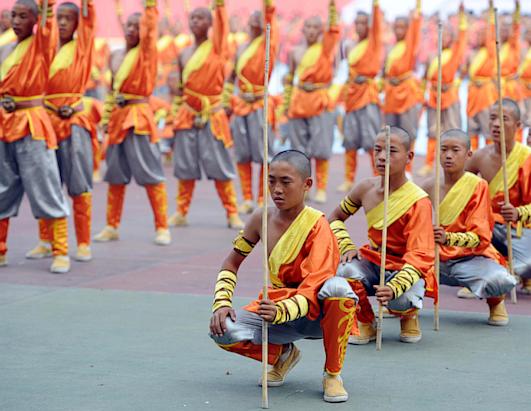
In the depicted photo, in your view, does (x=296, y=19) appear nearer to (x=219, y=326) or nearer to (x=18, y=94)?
(x=18, y=94)

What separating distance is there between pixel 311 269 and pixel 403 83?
8.52 metres

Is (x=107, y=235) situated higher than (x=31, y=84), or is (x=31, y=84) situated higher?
(x=31, y=84)

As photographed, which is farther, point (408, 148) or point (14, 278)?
point (14, 278)

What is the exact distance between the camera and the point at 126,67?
8367 millimetres

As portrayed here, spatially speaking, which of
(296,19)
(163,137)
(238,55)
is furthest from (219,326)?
(296,19)

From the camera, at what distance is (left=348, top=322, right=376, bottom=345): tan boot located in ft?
17.5

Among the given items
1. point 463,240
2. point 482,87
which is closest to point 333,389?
point 463,240

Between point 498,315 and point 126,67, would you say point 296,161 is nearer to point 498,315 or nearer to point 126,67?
point 498,315

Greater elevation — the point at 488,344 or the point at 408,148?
the point at 408,148

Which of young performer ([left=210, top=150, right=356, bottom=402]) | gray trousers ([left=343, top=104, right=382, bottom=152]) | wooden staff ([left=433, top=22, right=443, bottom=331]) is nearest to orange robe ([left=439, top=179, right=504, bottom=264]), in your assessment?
wooden staff ([left=433, top=22, right=443, bottom=331])

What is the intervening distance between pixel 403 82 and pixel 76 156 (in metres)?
5.81

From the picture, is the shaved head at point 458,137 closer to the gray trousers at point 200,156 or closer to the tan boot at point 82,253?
the tan boot at point 82,253

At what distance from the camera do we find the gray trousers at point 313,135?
11.5 meters

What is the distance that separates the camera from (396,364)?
4.93 m
